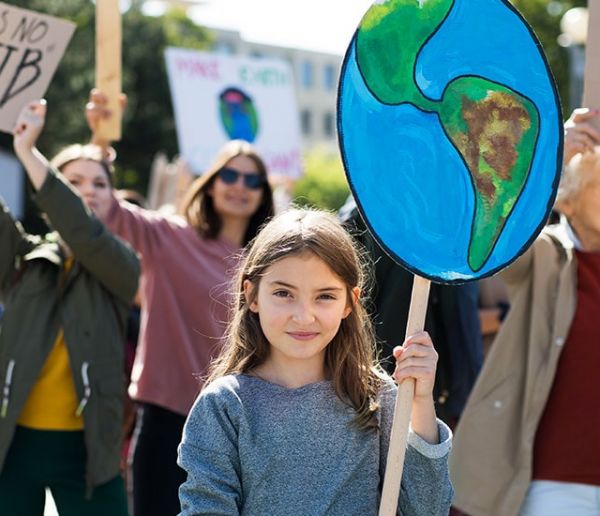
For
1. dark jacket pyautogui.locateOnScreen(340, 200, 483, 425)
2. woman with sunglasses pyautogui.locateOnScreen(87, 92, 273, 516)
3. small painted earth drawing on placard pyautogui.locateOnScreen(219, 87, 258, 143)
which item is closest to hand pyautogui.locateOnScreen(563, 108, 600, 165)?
dark jacket pyautogui.locateOnScreen(340, 200, 483, 425)

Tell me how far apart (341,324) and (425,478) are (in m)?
0.43

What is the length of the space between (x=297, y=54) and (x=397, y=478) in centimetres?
7519

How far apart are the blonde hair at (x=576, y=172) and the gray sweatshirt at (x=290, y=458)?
128 cm

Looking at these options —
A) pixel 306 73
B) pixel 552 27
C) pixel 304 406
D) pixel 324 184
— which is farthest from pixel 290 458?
pixel 306 73

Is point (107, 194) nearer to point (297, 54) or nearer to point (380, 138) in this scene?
point (380, 138)

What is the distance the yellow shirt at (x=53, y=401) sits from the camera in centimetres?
427

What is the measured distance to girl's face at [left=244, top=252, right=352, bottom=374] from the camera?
2699 millimetres

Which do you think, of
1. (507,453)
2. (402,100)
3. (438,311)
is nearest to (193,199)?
(438,311)

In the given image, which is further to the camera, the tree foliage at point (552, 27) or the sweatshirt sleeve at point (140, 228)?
the tree foliage at point (552, 27)

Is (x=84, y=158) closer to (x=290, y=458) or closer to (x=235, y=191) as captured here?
(x=235, y=191)

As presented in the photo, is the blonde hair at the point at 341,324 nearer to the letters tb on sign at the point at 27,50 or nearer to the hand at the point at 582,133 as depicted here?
the hand at the point at 582,133

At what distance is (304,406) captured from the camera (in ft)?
8.73

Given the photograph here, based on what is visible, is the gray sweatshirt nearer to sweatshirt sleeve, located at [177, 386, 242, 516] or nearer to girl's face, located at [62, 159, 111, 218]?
sweatshirt sleeve, located at [177, 386, 242, 516]

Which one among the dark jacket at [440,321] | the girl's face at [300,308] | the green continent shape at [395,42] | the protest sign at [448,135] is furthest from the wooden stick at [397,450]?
the dark jacket at [440,321]
